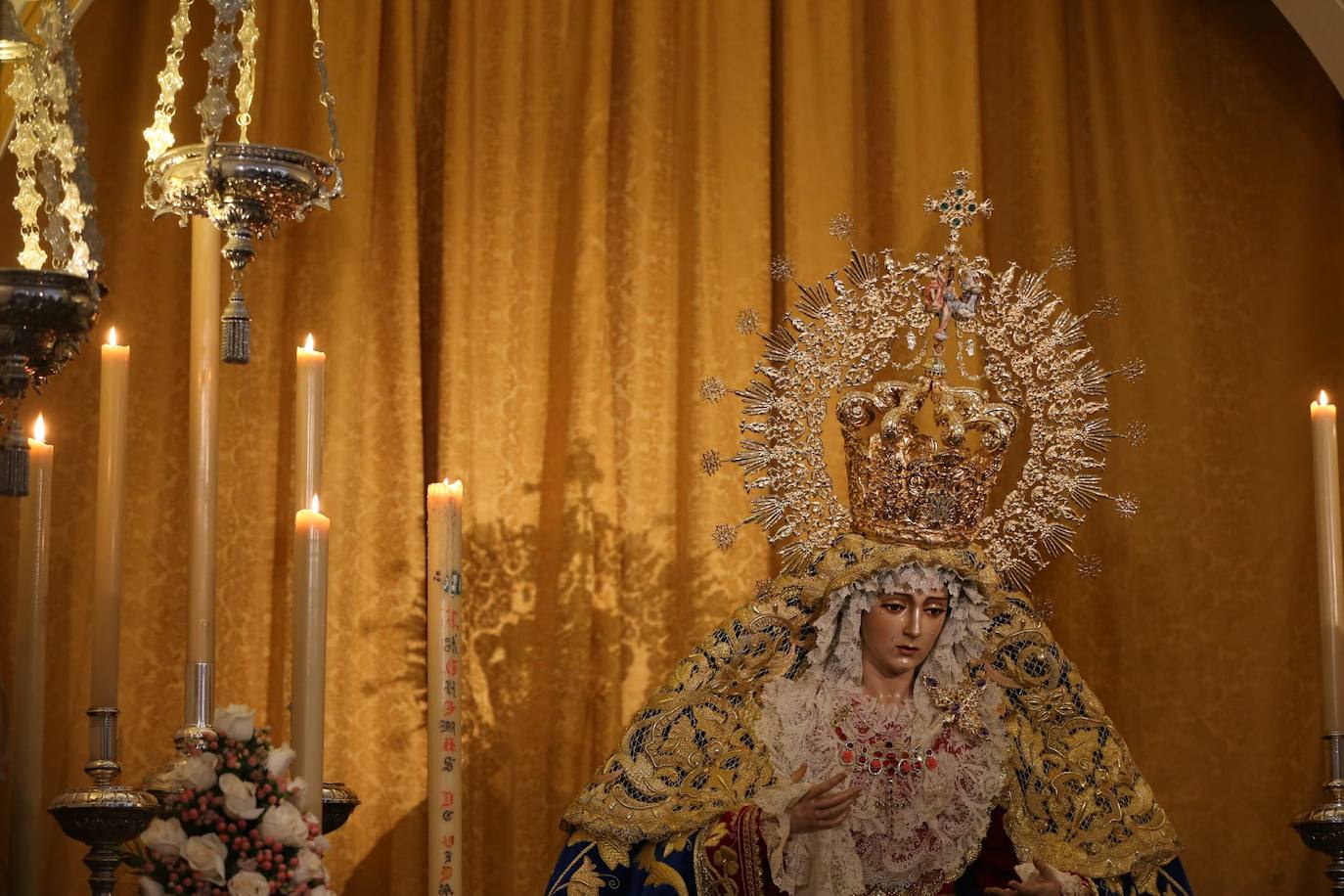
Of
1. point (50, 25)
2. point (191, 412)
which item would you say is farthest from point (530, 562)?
point (50, 25)

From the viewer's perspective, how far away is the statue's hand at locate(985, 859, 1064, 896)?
2838mm

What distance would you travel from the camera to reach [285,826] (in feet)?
7.16

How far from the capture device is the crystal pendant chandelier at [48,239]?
1899 mm

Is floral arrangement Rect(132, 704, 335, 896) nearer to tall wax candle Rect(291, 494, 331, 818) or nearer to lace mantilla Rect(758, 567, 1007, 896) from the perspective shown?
tall wax candle Rect(291, 494, 331, 818)

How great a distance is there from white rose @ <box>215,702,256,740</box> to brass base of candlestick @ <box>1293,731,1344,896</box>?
1.58m

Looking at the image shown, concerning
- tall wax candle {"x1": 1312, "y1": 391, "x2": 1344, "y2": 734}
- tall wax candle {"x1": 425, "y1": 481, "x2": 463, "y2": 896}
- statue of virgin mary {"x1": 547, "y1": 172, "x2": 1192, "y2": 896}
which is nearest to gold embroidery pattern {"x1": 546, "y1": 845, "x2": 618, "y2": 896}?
statue of virgin mary {"x1": 547, "y1": 172, "x2": 1192, "y2": 896}

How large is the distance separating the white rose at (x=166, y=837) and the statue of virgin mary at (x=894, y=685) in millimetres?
→ 823

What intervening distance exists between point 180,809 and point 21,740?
463 mm

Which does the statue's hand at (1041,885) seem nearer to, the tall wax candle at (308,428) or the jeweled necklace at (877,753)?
the jeweled necklace at (877,753)

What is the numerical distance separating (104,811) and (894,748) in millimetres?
1221

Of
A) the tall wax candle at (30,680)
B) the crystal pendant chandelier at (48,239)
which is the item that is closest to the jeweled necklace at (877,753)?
the tall wax candle at (30,680)

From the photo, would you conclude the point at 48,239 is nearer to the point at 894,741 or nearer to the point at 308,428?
the point at 308,428

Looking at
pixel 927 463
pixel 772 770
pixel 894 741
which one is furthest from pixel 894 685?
pixel 927 463

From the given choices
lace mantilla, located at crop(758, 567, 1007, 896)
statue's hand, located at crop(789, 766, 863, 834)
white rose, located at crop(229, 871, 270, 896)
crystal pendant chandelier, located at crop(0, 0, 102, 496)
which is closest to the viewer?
crystal pendant chandelier, located at crop(0, 0, 102, 496)
